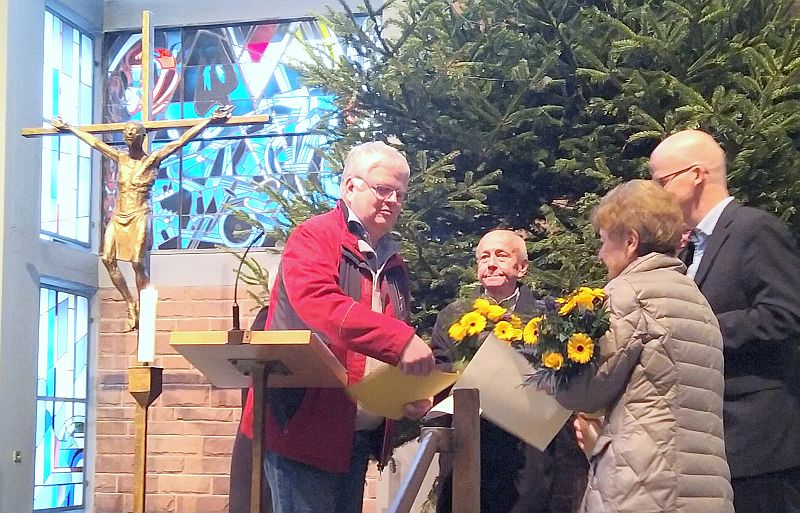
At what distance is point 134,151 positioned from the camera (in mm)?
5270

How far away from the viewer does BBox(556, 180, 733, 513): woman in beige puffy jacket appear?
2.08 m

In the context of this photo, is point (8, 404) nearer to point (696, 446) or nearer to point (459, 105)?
point (459, 105)

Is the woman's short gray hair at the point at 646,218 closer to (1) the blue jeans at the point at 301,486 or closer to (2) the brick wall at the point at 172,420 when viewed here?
(1) the blue jeans at the point at 301,486

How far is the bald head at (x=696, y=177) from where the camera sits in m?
2.69

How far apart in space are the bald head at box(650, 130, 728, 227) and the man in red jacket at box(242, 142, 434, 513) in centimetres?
76

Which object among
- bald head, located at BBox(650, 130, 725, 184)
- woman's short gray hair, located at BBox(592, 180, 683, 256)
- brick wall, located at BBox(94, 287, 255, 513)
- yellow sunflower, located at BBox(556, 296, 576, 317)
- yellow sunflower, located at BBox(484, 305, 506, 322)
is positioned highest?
bald head, located at BBox(650, 130, 725, 184)

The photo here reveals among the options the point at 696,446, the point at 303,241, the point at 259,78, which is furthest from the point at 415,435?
the point at 259,78

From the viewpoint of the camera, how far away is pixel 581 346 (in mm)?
2061

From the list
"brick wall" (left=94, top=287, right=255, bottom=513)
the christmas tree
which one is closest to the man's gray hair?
the christmas tree

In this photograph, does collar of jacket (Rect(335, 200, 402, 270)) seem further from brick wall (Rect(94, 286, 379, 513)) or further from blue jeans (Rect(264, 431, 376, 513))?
brick wall (Rect(94, 286, 379, 513))

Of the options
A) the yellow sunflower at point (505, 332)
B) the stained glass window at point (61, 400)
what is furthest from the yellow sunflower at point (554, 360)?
the stained glass window at point (61, 400)

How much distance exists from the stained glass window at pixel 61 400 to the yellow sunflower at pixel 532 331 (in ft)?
15.2

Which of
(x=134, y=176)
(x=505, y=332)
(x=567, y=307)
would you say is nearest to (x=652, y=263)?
(x=567, y=307)

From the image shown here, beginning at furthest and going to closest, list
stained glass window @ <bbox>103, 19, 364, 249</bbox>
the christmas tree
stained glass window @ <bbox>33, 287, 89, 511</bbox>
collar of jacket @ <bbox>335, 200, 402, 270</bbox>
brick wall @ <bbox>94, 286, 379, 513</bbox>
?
stained glass window @ <bbox>103, 19, 364, 249</bbox> < stained glass window @ <bbox>33, 287, 89, 511</bbox> < brick wall @ <bbox>94, 286, 379, 513</bbox> < the christmas tree < collar of jacket @ <bbox>335, 200, 402, 270</bbox>
